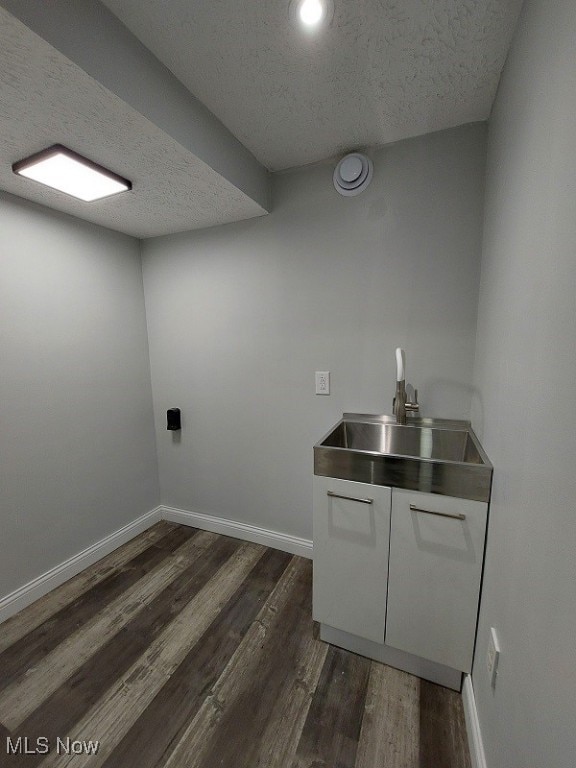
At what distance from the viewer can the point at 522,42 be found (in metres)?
0.93

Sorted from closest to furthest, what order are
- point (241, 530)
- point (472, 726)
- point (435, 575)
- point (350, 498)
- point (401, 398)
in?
1. point (472, 726)
2. point (435, 575)
3. point (350, 498)
4. point (401, 398)
5. point (241, 530)

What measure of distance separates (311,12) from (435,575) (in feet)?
6.51

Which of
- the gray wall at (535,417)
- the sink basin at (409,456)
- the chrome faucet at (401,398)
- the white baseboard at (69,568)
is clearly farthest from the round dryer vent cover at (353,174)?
the white baseboard at (69,568)

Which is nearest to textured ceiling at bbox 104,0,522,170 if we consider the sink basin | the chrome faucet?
the chrome faucet

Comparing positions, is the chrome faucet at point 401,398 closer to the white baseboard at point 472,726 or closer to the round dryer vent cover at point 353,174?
the round dryer vent cover at point 353,174

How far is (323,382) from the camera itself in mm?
1885

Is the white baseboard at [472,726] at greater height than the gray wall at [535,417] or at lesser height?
lesser

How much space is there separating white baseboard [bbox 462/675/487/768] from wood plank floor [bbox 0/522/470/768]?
40mm

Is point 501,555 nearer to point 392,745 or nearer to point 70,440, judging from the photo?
point 392,745

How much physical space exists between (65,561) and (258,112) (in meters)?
2.69

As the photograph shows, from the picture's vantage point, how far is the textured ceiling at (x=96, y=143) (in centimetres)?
89

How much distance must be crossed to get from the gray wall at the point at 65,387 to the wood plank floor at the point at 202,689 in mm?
438

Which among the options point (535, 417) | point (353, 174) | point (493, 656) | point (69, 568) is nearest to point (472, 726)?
point (493, 656)

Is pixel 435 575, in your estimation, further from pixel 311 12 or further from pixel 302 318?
pixel 311 12
